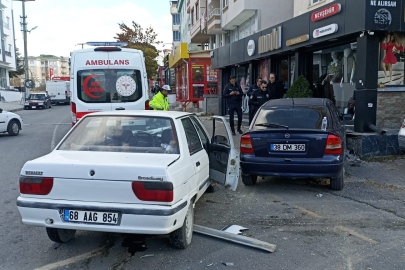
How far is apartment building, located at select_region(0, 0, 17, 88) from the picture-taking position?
5445 centimetres

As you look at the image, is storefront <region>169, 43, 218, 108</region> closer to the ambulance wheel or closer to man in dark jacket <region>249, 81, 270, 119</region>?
man in dark jacket <region>249, 81, 270, 119</region>

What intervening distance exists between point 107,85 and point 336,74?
703cm

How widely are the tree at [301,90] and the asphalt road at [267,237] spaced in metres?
5.10

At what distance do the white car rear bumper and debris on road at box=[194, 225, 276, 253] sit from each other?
34.3 inches

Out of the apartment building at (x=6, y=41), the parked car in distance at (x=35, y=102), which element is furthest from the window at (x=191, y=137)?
the apartment building at (x=6, y=41)

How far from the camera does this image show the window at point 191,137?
4853 mm

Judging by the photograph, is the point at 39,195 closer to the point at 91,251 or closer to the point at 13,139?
the point at 91,251

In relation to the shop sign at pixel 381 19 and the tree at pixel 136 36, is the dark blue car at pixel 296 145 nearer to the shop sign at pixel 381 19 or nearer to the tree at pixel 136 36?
the shop sign at pixel 381 19

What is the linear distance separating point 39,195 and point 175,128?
1.60 meters

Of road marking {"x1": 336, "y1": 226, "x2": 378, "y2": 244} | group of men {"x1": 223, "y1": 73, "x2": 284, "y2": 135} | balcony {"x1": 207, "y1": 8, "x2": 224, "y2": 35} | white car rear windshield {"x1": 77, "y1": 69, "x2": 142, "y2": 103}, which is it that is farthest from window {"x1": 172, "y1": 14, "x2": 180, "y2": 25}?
road marking {"x1": 336, "y1": 226, "x2": 378, "y2": 244}

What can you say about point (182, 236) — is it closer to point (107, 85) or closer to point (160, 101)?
point (160, 101)

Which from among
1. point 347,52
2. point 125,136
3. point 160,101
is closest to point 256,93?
point 347,52

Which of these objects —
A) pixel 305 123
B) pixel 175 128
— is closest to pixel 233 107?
pixel 305 123

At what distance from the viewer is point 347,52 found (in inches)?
465
